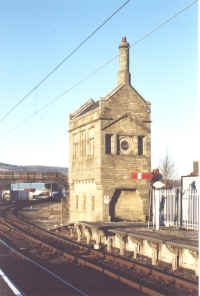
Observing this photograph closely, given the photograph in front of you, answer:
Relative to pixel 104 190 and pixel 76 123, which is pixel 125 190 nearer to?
pixel 104 190

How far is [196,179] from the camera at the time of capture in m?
22.5

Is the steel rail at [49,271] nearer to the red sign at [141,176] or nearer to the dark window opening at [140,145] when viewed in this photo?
the red sign at [141,176]

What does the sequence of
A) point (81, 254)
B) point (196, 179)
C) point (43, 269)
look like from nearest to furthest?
1. point (43, 269)
2. point (81, 254)
3. point (196, 179)

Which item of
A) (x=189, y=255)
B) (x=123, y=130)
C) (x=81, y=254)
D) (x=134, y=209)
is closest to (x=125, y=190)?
(x=134, y=209)

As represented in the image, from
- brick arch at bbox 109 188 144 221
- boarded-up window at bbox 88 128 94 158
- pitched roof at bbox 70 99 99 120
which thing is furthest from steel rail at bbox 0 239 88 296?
pitched roof at bbox 70 99 99 120

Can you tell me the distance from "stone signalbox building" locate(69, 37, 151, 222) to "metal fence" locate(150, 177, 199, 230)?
18.7 feet

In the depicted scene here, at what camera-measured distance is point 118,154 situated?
99.0 feet

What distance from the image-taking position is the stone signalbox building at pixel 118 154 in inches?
1163

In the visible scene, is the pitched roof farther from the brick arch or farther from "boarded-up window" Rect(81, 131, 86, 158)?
the brick arch

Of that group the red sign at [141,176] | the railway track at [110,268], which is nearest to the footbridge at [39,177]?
the red sign at [141,176]

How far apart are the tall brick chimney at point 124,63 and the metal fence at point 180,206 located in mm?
10545

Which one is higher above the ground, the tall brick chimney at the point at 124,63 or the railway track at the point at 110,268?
the tall brick chimney at the point at 124,63

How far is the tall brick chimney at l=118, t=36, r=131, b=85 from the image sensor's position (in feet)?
103

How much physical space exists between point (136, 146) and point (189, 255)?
A: 1505cm
